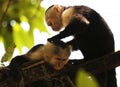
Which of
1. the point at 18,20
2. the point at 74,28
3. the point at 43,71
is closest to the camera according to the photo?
the point at 18,20

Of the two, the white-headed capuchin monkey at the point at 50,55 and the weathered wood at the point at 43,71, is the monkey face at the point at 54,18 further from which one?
the weathered wood at the point at 43,71

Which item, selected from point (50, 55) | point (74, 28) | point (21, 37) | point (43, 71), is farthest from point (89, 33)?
point (21, 37)

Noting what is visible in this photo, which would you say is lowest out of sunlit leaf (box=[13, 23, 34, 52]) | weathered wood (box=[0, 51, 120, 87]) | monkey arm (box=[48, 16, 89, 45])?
weathered wood (box=[0, 51, 120, 87])

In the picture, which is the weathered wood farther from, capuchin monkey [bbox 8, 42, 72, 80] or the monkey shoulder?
the monkey shoulder

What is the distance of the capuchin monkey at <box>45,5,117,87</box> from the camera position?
213 centimetres

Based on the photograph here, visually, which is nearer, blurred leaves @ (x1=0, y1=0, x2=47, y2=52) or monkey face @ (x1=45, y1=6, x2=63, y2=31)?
blurred leaves @ (x1=0, y1=0, x2=47, y2=52)

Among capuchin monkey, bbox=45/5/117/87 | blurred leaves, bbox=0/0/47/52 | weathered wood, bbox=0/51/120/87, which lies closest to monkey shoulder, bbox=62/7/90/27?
capuchin monkey, bbox=45/5/117/87

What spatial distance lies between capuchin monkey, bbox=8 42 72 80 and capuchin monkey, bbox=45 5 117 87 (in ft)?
0.40

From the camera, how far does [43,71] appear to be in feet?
5.99

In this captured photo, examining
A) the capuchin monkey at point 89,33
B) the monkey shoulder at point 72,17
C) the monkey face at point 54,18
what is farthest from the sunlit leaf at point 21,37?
the monkey face at point 54,18

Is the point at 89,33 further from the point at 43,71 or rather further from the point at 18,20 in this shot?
the point at 18,20

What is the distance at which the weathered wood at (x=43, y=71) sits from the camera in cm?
170

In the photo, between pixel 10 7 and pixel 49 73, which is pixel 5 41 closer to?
pixel 10 7

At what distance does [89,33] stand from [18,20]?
149 centimetres
